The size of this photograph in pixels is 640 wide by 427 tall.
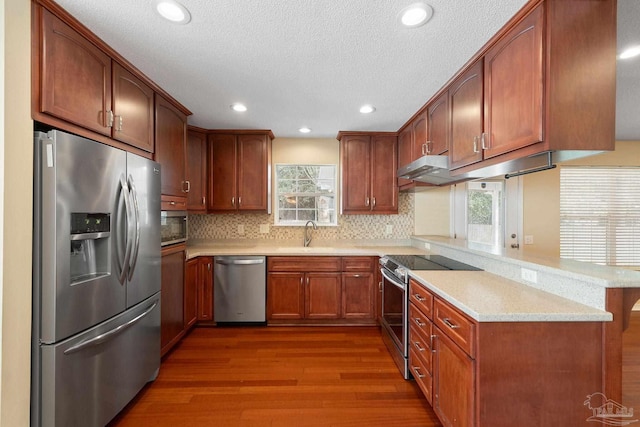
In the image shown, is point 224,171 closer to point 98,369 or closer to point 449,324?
point 98,369

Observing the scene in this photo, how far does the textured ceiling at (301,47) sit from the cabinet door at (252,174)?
83 cm

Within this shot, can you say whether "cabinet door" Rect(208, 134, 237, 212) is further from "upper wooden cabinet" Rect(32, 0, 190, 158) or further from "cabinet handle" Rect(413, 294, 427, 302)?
"cabinet handle" Rect(413, 294, 427, 302)

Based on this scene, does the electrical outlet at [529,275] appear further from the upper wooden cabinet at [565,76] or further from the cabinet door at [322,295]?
the cabinet door at [322,295]

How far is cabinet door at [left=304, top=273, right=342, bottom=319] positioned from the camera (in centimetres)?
336

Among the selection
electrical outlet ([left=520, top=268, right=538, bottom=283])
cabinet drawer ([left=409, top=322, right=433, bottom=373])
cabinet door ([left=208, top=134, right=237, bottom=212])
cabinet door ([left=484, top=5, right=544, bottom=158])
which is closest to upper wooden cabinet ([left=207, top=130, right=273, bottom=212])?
cabinet door ([left=208, top=134, right=237, bottom=212])

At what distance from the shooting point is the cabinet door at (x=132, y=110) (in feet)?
6.35

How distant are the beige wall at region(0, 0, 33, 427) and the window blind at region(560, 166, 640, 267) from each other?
17.6 feet

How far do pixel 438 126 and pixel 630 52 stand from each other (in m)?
1.26

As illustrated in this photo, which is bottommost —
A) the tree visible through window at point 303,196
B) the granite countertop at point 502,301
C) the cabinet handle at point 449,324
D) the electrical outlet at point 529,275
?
the cabinet handle at point 449,324

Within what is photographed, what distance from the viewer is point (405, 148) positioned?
11.1 feet

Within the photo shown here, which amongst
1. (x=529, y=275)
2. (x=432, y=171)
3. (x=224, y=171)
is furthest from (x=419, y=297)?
(x=224, y=171)

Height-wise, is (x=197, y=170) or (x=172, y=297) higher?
(x=197, y=170)

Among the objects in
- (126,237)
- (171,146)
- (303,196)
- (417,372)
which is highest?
(171,146)

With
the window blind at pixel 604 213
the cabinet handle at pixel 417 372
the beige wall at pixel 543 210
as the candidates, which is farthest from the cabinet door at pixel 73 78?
the window blind at pixel 604 213
